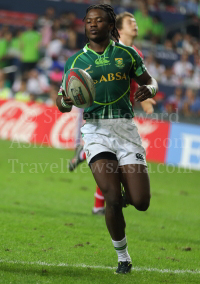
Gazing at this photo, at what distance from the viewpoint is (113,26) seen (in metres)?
5.30

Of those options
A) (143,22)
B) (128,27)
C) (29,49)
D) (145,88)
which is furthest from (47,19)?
(145,88)

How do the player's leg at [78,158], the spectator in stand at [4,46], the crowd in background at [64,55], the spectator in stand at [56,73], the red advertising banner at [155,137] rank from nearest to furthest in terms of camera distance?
the player's leg at [78,158]
the red advertising banner at [155,137]
the spectator in stand at [56,73]
the crowd in background at [64,55]
the spectator in stand at [4,46]

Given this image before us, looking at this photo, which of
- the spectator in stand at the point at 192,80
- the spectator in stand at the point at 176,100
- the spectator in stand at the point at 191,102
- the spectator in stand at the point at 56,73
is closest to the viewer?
the spectator in stand at the point at 176,100

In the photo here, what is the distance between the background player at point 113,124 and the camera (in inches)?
187

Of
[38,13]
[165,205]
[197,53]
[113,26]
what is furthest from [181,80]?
[113,26]

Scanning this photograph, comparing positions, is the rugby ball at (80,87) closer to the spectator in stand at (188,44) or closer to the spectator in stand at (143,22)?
the spectator in stand at (143,22)

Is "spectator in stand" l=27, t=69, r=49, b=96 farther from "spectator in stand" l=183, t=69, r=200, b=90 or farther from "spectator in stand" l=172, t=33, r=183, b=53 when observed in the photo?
"spectator in stand" l=172, t=33, r=183, b=53

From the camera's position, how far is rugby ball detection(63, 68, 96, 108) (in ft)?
15.6

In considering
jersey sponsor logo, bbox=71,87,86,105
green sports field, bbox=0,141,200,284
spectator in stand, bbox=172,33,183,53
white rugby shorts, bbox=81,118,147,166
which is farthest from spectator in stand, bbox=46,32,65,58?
jersey sponsor logo, bbox=71,87,86,105

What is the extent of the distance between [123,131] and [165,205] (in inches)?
191

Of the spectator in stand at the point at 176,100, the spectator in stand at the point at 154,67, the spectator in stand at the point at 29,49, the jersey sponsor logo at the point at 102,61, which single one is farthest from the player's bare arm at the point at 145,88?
Answer: the spectator in stand at the point at 29,49

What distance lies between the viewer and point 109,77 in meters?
5.02

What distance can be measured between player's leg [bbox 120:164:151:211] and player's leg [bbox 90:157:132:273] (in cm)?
8

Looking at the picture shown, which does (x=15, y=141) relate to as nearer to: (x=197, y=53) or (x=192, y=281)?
(x=197, y=53)
